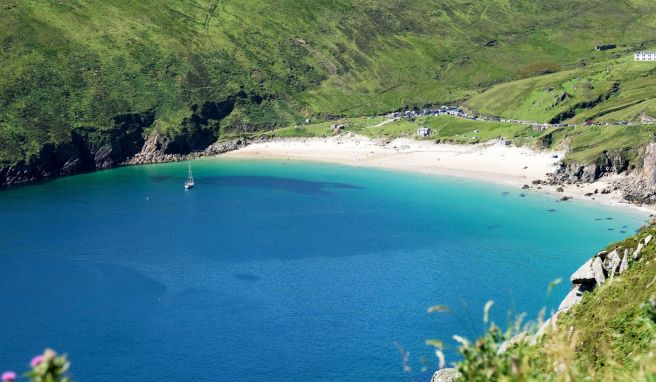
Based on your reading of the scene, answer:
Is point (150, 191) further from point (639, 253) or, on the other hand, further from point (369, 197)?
point (639, 253)

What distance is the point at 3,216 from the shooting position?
156875mm

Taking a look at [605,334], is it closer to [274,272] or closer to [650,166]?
[274,272]

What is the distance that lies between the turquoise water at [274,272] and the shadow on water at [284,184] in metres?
1.96

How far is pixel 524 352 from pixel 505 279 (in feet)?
286

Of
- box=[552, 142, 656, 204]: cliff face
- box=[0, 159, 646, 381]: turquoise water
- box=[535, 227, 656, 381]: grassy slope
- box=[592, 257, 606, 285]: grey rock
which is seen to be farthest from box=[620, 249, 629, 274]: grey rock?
box=[552, 142, 656, 204]: cliff face

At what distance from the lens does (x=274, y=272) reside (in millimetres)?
111000

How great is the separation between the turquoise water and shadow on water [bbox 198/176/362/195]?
1958 mm

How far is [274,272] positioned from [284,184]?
8028 centimetres

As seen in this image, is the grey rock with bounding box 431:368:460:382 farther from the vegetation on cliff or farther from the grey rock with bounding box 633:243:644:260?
the grey rock with bounding box 633:243:644:260

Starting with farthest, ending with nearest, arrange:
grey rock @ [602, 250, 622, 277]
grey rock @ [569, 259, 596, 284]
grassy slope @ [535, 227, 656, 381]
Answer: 1. grey rock @ [569, 259, 596, 284]
2. grey rock @ [602, 250, 622, 277]
3. grassy slope @ [535, 227, 656, 381]

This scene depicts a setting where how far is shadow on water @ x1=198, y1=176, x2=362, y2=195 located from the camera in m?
181

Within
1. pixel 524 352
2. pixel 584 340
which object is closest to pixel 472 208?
pixel 584 340

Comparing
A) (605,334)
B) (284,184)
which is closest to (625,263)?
(605,334)

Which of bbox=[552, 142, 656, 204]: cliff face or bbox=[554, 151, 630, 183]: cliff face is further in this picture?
bbox=[554, 151, 630, 183]: cliff face
